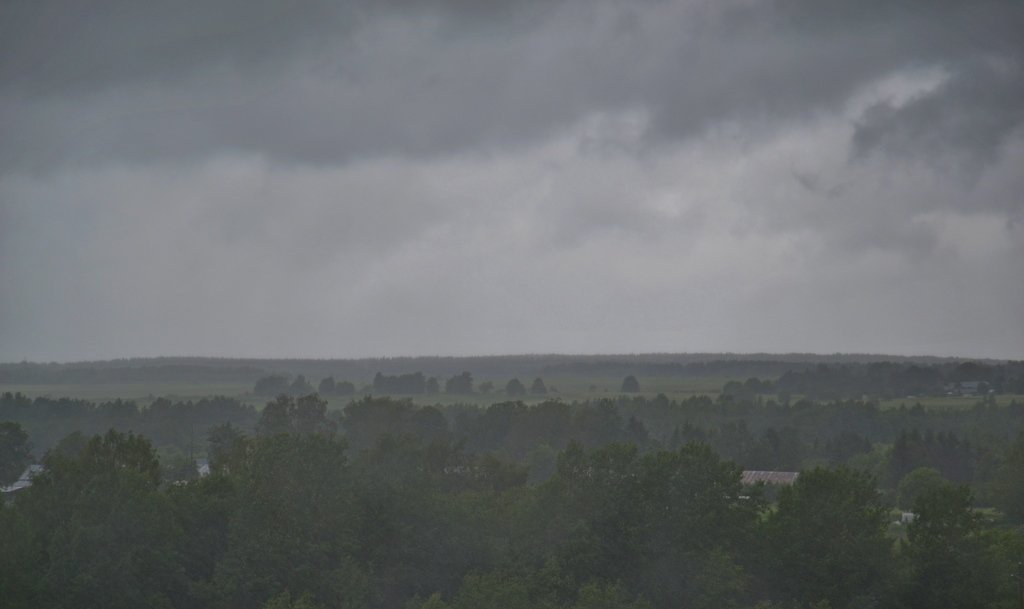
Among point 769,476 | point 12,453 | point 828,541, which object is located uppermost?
point 12,453

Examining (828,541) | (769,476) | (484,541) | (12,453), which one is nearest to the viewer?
(828,541)

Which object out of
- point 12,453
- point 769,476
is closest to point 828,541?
point 769,476

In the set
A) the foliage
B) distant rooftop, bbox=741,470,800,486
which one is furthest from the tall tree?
the foliage

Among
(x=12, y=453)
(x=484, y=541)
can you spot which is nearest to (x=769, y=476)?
(x=484, y=541)

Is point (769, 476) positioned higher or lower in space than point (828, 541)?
lower

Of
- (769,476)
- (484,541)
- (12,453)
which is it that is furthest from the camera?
(769,476)

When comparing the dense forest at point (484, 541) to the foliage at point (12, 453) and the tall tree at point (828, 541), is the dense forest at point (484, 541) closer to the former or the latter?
the tall tree at point (828, 541)

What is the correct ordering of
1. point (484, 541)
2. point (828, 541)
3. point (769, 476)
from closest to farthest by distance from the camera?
point (828, 541), point (484, 541), point (769, 476)

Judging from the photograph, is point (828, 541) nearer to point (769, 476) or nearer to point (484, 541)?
point (484, 541)

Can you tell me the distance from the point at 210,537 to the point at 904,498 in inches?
3290

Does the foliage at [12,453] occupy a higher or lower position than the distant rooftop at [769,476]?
higher

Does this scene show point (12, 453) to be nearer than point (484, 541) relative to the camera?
No

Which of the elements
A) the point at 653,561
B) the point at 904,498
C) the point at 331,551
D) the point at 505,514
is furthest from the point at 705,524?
the point at 904,498

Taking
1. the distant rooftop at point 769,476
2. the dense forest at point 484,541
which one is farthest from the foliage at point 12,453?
the distant rooftop at point 769,476
